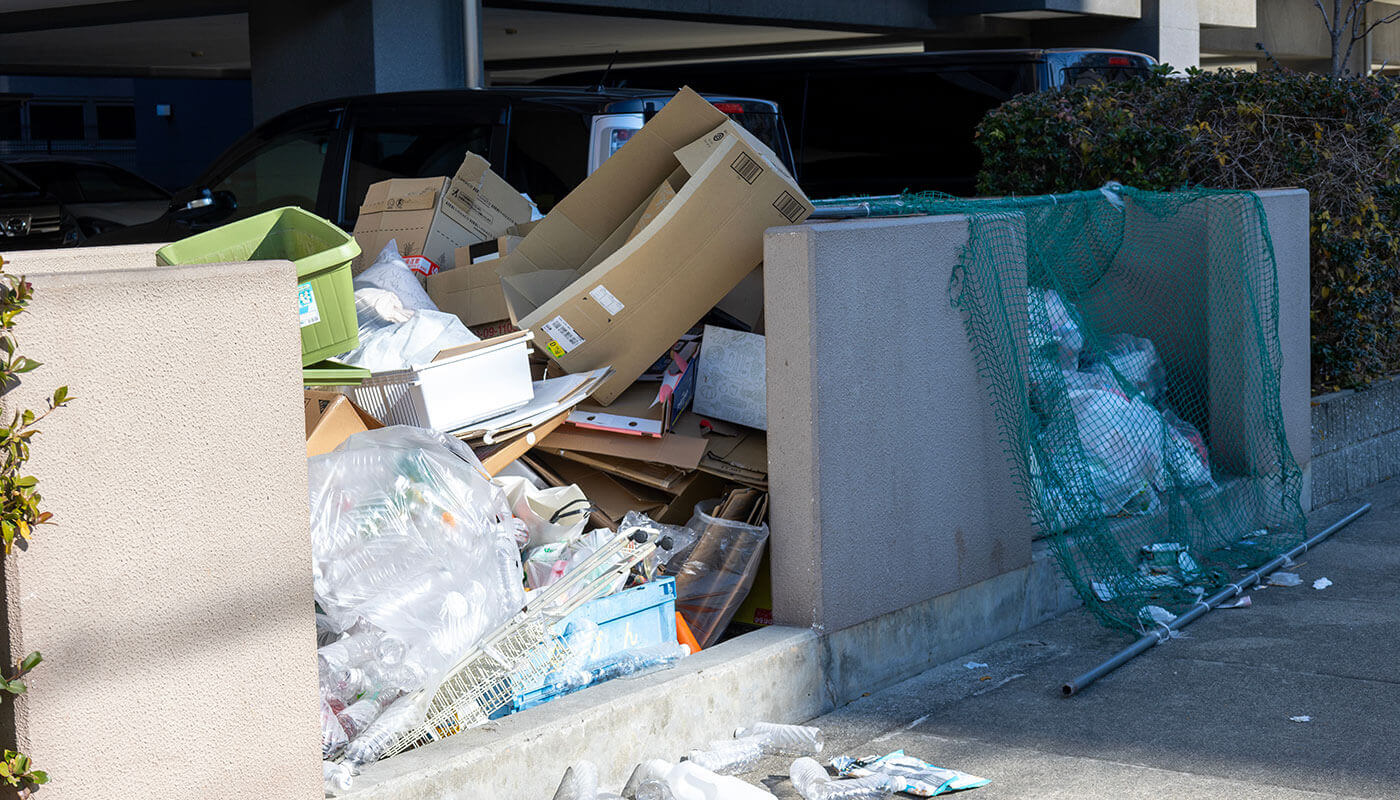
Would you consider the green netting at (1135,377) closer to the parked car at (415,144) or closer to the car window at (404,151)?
the parked car at (415,144)

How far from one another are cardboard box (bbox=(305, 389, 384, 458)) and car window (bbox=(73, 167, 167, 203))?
45.3 ft

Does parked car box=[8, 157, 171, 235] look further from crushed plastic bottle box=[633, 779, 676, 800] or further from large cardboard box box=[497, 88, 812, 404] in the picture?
crushed plastic bottle box=[633, 779, 676, 800]

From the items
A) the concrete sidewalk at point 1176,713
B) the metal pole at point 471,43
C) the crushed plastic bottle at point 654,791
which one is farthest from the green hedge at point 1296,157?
the metal pole at point 471,43

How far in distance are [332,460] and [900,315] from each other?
1876mm

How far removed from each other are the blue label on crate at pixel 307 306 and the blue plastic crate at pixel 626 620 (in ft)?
3.94

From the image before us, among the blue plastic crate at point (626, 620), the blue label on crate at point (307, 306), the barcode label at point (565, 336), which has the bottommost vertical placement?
the blue plastic crate at point (626, 620)

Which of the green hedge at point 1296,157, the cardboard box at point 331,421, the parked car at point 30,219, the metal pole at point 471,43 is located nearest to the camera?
the cardboard box at point 331,421

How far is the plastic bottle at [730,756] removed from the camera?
12.6 feet

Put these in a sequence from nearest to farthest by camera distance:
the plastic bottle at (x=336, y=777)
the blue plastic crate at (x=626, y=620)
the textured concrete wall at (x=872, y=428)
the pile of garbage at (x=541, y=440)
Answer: the plastic bottle at (x=336, y=777) → the pile of garbage at (x=541, y=440) → the blue plastic crate at (x=626, y=620) → the textured concrete wall at (x=872, y=428)

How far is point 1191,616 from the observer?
523cm

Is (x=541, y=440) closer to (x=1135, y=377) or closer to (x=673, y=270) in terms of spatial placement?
(x=673, y=270)

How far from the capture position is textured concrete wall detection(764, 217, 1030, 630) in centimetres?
429

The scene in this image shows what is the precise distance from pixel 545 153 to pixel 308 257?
3.68 meters

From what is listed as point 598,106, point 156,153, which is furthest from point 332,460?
point 156,153
